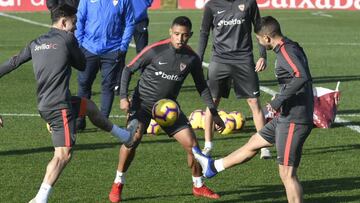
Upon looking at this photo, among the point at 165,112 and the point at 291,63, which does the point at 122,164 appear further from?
the point at 291,63

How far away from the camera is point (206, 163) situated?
10.9 meters

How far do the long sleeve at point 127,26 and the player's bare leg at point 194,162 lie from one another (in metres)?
4.40

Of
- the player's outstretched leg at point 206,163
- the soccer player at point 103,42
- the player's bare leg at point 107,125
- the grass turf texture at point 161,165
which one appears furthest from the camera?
the soccer player at point 103,42

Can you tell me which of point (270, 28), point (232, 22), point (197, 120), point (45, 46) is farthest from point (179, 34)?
point (197, 120)

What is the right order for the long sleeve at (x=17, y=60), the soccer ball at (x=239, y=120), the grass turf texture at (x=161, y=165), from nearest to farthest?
the long sleeve at (x=17, y=60) < the grass turf texture at (x=161, y=165) < the soccer ball at (x=239, y=120)

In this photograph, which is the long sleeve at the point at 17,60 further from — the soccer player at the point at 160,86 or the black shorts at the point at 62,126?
the soccer player at the point at 160,86

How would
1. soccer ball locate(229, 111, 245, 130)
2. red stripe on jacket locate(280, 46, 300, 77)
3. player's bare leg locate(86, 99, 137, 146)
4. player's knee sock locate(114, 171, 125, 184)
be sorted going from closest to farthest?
red stripe on jacket locate(280, 46, 300, 77) → player's bare leg locate(86, 99, 137, 146) → player's knee sock locate(114, 171, 125, 184) → soccer ball locate(229, 111, 245, 130)

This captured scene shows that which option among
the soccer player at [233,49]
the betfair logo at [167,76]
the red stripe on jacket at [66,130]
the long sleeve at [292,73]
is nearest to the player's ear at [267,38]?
the long sleeve at [292,73]

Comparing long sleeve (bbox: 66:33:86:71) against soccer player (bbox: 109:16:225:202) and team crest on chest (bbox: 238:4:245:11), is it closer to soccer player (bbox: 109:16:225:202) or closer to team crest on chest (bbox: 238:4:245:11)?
soccer player (bbox: 109:16:225:202)

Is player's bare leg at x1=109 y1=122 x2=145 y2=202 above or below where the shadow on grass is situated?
above

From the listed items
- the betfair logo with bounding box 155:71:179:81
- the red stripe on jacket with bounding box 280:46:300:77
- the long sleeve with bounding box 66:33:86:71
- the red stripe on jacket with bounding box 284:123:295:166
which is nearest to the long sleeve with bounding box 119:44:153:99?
the betfair logo with bounding box 155:71:179:81

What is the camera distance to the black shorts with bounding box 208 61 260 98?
13852mm

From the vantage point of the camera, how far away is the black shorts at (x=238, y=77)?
13.9 meters

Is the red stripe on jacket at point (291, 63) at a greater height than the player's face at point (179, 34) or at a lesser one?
greater
